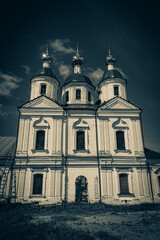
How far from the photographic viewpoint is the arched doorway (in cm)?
1470

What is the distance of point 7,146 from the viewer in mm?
17859

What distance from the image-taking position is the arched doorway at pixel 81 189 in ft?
48.2

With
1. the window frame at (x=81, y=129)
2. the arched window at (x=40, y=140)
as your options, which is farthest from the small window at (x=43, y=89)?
the window frame at (x=81, y=129)

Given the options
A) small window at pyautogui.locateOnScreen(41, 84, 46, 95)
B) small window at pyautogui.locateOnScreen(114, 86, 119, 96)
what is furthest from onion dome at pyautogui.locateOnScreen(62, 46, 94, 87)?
small window at pyautogui.locateOnScreen(114, 86, 119, 96)

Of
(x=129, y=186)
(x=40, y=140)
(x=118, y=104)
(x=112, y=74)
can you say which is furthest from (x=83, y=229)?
(x=112, y=74)

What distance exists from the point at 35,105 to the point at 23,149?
4.62m

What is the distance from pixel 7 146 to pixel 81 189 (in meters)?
8.94

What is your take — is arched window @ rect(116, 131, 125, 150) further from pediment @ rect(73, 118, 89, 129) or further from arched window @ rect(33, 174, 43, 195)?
arched window @ rect(33, 174, 43, 195)

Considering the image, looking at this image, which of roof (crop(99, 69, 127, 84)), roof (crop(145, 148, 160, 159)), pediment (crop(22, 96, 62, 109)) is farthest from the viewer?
roof (crop(99, 69, 127, 84))

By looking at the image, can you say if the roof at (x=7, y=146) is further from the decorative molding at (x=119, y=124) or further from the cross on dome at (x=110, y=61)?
the cross on dome at (x=110, y=61)

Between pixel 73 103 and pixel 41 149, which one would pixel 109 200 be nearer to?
pixel 41 149

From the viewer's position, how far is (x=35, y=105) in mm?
17438

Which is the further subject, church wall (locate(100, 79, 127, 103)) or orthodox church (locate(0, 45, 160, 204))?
church wall (locate(100, 79, 127, 103))

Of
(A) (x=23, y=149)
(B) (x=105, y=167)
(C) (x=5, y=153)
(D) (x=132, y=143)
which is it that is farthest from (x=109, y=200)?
(C) (x=5, y=153)
